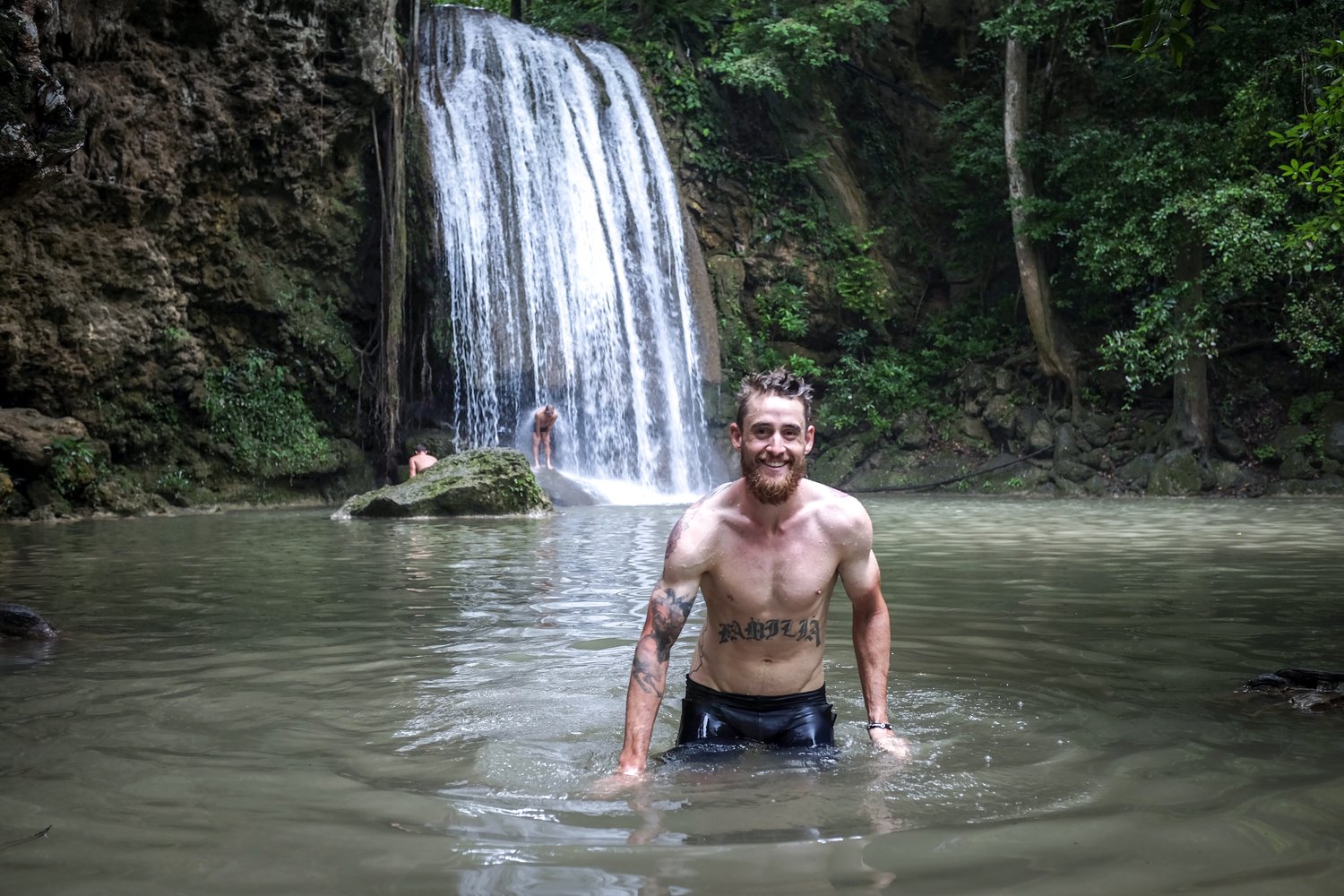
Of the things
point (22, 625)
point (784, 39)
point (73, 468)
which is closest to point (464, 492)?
point (73, 468)

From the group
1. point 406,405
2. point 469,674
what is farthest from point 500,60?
point 469,674

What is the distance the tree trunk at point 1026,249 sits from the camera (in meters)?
21.1

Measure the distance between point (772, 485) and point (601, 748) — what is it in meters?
1.04

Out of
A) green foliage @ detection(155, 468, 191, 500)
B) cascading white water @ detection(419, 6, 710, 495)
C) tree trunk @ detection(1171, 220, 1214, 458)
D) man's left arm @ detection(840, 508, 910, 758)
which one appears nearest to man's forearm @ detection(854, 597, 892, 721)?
man's left arm @ detection(840, 508, 910, 758)

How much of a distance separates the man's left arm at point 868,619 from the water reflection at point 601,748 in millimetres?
164

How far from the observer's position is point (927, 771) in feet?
10.9

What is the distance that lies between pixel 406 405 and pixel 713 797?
17.1m

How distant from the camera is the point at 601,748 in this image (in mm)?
3750

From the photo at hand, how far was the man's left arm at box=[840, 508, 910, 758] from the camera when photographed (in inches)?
145

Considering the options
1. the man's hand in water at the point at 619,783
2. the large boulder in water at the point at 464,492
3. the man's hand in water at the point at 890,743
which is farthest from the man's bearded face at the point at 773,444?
the large boulder in water at the point at 464,492

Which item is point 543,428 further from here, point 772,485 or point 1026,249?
point 772,485

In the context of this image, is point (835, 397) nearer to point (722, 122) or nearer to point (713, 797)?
point (722, 122)

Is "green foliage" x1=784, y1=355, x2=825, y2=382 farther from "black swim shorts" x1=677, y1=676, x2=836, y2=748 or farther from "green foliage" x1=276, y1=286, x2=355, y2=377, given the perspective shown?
"black swim shorts" x1=677, y1=676, x2=836, y2=748

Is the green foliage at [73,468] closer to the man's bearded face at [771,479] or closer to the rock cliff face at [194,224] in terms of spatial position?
the rock cliff face at [194,224]
